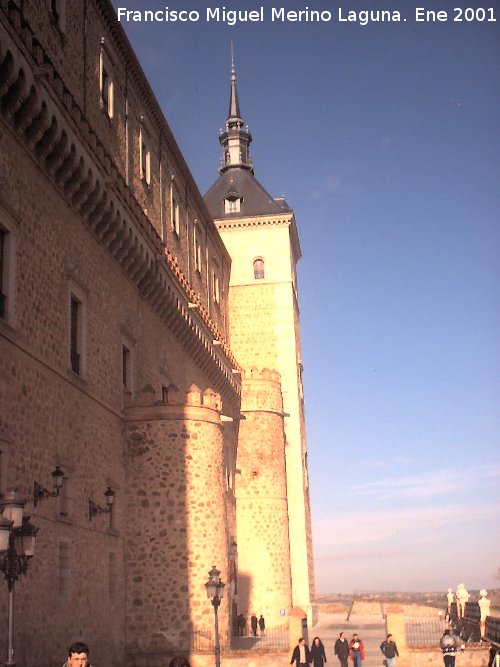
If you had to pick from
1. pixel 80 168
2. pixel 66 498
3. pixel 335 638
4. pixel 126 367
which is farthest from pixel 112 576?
pixel 335 638

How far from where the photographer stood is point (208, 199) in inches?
1756

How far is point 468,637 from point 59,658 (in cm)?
1743

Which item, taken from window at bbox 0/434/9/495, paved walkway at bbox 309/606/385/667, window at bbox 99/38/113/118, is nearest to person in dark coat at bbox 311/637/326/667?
paved walkway at bbox 309/606/385/667

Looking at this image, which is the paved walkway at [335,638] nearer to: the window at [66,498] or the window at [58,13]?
the window at [66,498]

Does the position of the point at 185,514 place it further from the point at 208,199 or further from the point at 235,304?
the point at 208,199

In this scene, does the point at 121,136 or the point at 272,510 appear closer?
the point at 121,136

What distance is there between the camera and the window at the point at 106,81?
69.8 ft

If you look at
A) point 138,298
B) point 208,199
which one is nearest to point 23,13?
point 138,298

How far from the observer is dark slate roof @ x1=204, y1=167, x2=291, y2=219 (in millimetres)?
42969

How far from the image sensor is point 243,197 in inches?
1730

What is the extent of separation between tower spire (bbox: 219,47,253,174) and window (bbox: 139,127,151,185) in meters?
21.8

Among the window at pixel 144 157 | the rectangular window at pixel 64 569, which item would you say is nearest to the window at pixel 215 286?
the window at pixel 144 157

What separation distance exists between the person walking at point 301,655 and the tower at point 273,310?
18.2 m

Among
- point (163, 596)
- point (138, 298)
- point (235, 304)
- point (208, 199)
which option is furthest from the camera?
point (208, 199)
